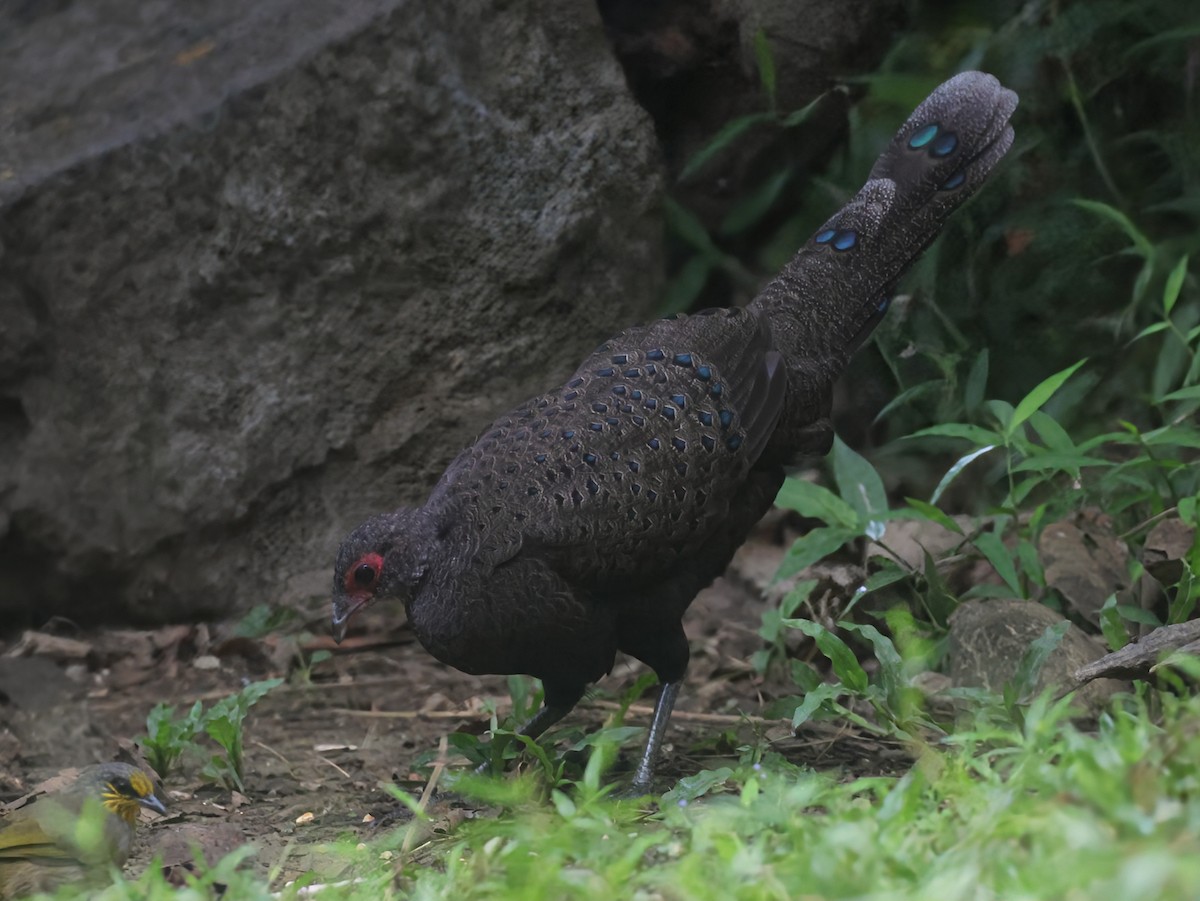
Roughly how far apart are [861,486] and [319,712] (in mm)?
2154

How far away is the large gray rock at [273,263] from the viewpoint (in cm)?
538

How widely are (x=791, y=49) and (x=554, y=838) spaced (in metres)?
4.27

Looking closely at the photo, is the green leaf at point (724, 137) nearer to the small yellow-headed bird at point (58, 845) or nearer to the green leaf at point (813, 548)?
the green leaf at point (813, 548)

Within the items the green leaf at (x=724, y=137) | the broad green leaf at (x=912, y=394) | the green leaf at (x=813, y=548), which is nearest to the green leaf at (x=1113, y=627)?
the green leaf at (x=813, y=548)

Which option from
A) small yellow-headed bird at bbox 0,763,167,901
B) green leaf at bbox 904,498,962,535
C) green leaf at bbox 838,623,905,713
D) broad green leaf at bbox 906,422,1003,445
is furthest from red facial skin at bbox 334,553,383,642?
broad green leaf at bbox 906,422,1003,445

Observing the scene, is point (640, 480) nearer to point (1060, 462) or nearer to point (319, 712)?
point (1060, 462)

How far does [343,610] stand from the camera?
4.22m

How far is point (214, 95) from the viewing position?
536cm

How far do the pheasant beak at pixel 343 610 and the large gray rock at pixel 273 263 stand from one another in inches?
60.9

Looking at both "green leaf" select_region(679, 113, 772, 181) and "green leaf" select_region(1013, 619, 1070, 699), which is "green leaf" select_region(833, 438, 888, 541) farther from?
"green leaf" select_region(679, 113, 772, 181)

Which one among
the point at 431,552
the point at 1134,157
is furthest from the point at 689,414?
the point at 1134,157

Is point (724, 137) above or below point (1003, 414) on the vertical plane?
above

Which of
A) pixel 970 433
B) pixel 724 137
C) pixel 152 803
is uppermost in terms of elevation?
pixel 724 137

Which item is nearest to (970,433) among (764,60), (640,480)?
(640,480)
